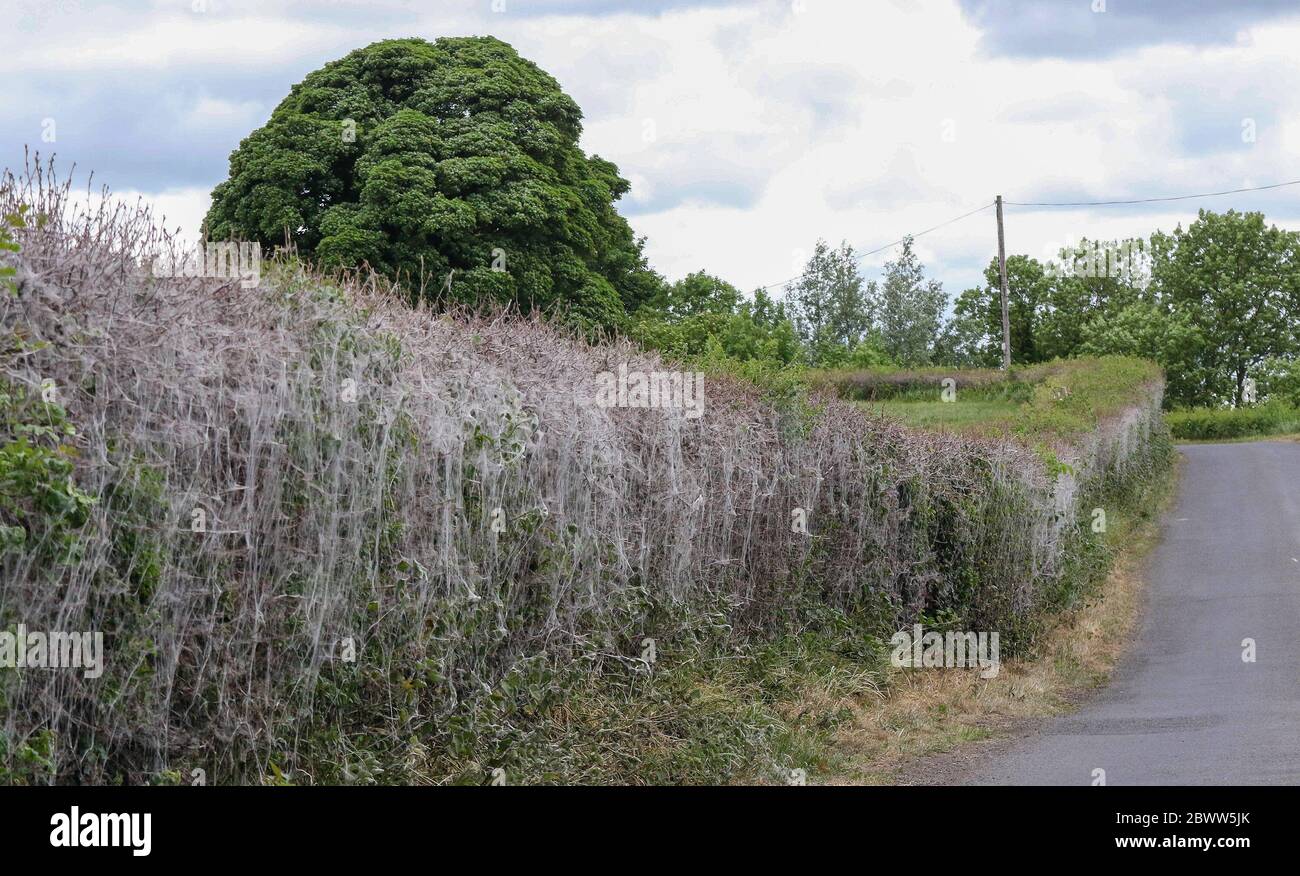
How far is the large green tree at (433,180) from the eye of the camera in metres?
30.0

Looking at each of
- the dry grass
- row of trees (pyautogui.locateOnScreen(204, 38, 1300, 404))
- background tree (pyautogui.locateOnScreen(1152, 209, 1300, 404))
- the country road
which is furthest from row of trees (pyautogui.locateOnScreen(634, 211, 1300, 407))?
the dry grass

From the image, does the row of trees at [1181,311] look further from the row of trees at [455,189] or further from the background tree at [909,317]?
the row of trees at [455,189]

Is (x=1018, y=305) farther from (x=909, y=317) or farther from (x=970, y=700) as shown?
(x=970, y=700)

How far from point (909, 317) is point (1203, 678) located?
192 feet

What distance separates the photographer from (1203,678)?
14422 millimetres

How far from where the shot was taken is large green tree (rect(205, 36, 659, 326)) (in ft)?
98.6

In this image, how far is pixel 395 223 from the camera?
99.1ft

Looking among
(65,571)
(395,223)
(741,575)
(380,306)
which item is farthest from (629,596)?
(395,223)

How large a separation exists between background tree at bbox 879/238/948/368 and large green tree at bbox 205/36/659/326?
38735 millimetres

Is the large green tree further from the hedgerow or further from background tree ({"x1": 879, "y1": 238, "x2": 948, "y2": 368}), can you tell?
background tree ({"x1": 879, "y1": 238, "x2": 948, "y2": 368})

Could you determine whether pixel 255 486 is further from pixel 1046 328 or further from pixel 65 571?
pixel 1046 328

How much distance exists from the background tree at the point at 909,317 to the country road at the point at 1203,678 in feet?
135

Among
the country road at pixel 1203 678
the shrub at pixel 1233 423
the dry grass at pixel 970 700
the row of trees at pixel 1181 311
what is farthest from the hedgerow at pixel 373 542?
the row of trees at pixel 1181 311

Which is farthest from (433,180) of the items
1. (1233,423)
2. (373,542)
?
(1233,423)
